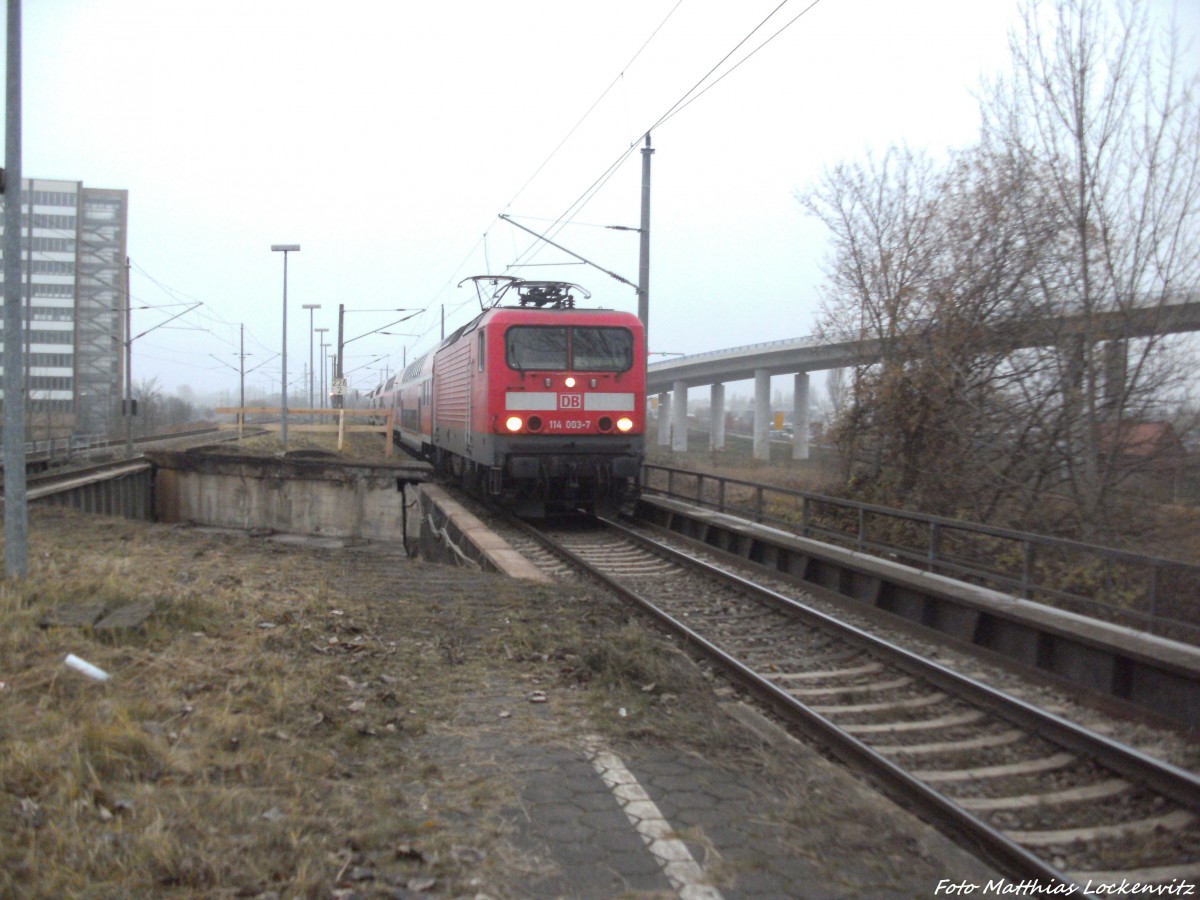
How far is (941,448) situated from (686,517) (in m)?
4.09

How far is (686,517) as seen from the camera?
14.6 metres

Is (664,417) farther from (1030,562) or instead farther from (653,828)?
(653,828)

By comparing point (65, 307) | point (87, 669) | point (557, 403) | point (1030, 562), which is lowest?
point (87, 669)

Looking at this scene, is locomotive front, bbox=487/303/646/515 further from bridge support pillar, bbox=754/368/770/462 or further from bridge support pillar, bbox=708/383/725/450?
bridge support pillar, bbox=708/383/725/450

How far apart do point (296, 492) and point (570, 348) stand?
13.8m

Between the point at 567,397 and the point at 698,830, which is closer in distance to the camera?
the point at 698,830

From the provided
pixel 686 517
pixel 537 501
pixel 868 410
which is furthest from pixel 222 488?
pixel 868 410

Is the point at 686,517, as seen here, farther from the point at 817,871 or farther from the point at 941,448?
the point at 817,871

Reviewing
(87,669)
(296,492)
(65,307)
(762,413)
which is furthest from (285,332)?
(65,307)

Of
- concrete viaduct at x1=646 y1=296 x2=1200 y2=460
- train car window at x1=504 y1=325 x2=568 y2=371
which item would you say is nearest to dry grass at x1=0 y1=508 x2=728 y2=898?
train car window at x1=504 y1=325 x2=568 y2=371

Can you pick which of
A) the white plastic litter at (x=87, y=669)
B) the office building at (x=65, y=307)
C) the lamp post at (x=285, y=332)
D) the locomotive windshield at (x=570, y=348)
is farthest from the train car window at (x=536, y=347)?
the office building at (x=65, y=307)

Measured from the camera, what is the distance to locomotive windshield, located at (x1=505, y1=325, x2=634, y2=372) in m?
14.4

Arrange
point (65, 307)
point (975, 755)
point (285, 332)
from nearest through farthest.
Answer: point (975, 755) → point (285, 332) → point (65, 307)

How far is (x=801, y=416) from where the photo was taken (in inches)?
1563
